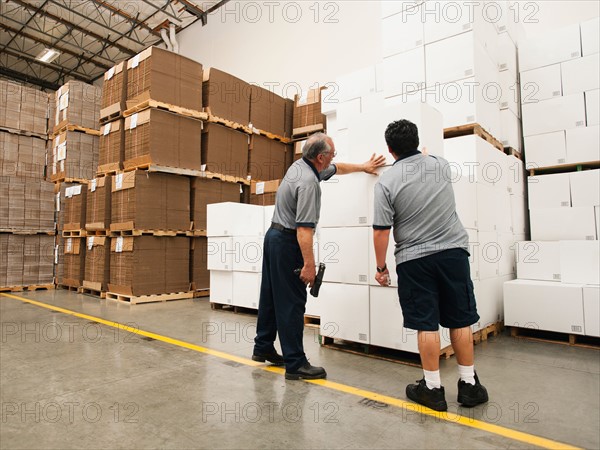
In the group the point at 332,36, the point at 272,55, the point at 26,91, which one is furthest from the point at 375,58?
the point at 26,91

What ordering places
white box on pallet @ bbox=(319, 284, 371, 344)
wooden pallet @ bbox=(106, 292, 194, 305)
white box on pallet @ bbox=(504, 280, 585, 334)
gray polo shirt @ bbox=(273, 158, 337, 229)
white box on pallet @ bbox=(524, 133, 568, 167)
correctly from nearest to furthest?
gray polo shirt @ bbox=(273, 158, 337, 229), white box on pallet @ bbox=(319, 284, 371, 344), white box on pallet @ bbox=(504, 280, 585, 334), white box on pallet @ bbox=(524, 133, 568, 167), wooden pallet @ bbox=(106, 292, 194, 305)

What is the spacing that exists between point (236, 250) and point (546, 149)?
14.1ft

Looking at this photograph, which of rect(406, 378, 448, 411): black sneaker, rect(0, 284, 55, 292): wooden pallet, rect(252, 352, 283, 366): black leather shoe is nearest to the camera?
rect(406, 378, 448, 411): black sneaker

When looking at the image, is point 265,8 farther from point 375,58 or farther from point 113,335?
Answer: point 113,335

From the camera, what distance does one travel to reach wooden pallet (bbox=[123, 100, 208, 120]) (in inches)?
260

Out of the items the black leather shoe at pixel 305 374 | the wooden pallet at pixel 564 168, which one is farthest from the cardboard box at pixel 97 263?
the wooden pallet at pixel 564 168

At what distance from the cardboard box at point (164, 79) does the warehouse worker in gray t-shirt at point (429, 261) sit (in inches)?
210

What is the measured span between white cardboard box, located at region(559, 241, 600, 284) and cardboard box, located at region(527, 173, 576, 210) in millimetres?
802

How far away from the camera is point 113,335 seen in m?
4.31

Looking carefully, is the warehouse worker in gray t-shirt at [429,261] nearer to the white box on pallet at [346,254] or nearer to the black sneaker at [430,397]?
the black sneaker at [430,397]

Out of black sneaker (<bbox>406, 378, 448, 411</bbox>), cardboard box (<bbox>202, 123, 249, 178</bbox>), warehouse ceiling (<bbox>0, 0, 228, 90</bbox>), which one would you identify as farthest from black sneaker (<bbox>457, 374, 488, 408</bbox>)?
warehouse ceiling (<bbox>0, 0, 228, 90</bbox>)

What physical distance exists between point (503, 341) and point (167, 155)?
560cm

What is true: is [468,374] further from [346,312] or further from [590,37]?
[590,37]

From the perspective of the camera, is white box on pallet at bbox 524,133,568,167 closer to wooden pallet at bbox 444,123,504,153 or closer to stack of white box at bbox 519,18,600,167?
stack of white box at bbox 519,18,600,167
